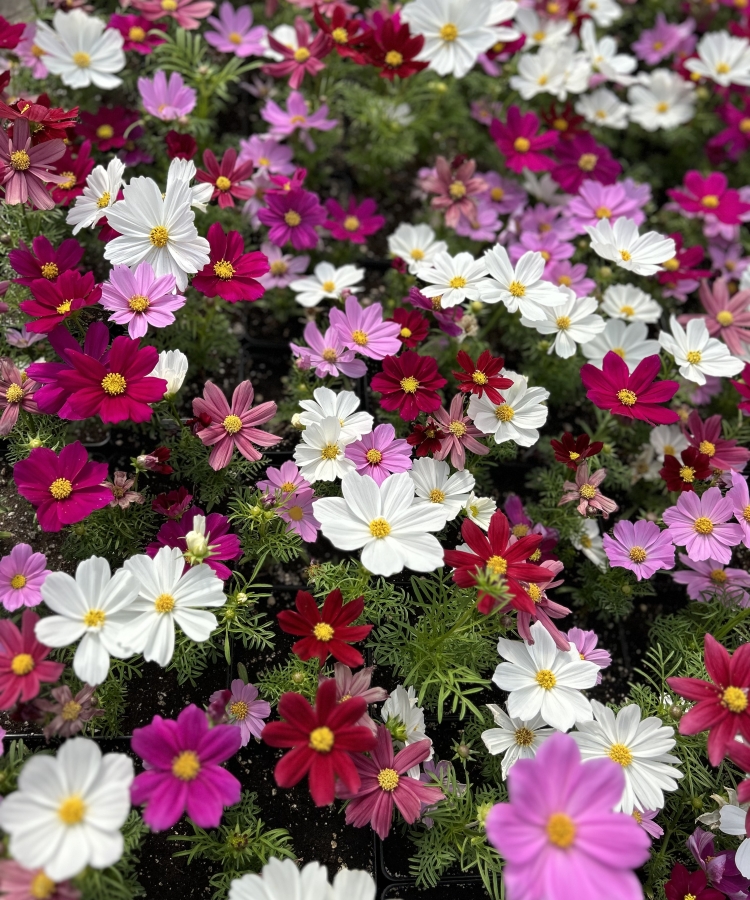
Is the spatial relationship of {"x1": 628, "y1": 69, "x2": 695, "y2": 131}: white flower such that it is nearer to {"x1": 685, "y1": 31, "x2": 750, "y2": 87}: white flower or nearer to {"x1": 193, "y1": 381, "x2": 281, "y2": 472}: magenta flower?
{"x1": 685, "y1": 31, "x2": 750, "y2": 87}: white flower

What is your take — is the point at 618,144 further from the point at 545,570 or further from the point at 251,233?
the point at 545,570

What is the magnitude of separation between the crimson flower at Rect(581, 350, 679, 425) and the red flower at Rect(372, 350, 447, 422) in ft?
1.01

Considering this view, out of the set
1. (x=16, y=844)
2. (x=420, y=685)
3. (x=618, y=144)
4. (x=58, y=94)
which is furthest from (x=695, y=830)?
(x=58, y=94)

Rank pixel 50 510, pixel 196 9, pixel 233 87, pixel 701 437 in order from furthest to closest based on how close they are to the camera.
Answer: pixel 233 87, pixel 196 9, pixel 701 437, pixel 50 510

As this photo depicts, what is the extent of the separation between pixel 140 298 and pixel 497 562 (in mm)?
790

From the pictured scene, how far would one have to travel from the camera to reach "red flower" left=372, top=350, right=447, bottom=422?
1.42m

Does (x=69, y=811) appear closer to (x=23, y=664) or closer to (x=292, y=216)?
(x=23, y=664)

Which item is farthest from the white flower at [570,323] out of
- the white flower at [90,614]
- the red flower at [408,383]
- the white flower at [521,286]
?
the white flower at [90,614]

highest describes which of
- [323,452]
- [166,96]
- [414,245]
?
[166,96]

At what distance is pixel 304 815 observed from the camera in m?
1.41

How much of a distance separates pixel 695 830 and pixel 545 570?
55 centimetres

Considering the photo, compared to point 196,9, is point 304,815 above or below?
below

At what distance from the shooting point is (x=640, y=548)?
1.46 metres

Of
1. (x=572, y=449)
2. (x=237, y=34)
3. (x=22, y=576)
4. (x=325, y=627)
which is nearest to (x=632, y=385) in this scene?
(x=572, y=449)
